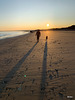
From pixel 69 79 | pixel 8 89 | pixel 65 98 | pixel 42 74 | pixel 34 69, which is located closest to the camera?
pixel 65 98

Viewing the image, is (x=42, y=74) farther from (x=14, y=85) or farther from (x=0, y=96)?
(x=0, y=96)

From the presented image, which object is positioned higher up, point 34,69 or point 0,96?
point 34,69

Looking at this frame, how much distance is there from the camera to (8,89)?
2625 millimetres

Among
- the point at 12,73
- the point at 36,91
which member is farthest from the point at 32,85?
the point at 12,73

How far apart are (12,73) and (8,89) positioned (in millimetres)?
1032

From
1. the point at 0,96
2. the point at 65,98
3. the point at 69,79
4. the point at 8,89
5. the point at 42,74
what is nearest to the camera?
the point at 65,98

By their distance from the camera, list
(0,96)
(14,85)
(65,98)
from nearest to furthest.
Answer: (65,98) → (0,96) → (14,85)

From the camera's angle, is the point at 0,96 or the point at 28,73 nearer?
the point at 0,96

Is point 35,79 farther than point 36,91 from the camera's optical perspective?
Yes

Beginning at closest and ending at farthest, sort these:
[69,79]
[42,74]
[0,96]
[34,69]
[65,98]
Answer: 1. [65,98]
2. [0,96]
3. [69,79]
4. [42,74]
5. [34,69]

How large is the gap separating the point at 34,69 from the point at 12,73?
3.58 feet

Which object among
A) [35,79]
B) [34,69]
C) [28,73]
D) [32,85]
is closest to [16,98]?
[32,85]

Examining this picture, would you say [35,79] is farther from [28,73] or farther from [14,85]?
[14,85]

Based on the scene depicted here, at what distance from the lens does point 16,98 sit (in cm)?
227
